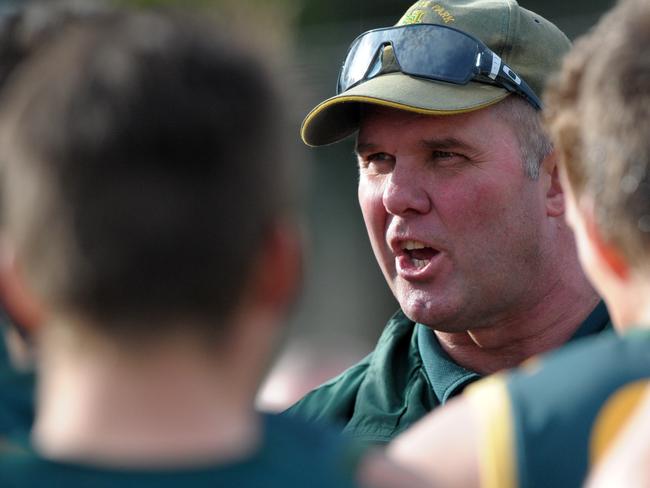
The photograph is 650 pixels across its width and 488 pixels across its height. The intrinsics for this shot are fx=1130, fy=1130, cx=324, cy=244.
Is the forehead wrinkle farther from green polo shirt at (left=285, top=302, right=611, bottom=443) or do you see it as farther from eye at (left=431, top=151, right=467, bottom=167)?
green polo shirt at (left=285, top=302, right=611, bottom=443)

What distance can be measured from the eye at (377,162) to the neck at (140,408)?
1.95m

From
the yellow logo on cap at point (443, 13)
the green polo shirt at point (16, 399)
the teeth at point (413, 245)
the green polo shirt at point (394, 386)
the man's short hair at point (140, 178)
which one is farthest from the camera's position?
the yellow logo on cap at point (443, 13)

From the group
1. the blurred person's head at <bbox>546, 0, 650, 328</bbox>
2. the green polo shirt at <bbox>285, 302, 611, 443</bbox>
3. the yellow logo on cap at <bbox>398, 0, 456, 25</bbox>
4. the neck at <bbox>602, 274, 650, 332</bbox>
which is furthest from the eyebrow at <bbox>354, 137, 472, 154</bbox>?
the neck at <bbox>602, 274, 650, 332</bbox>

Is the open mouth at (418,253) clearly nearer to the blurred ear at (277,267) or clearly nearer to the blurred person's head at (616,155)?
the blurred person's head at (616,155)

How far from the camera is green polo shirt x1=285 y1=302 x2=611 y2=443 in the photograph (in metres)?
3.10

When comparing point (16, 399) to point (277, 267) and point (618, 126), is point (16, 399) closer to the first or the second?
point (277, 267)

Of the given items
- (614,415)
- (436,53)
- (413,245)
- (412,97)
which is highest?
(436,53)

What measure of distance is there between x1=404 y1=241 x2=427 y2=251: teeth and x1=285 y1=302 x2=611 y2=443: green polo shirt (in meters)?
0.27

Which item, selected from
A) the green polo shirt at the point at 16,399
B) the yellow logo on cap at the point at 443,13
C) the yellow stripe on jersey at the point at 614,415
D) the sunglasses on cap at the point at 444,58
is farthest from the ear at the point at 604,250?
the yellow logo on cap at the point at 443,13

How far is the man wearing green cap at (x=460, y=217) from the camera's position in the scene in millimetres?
3162

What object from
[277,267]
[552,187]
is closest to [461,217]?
[552,187]

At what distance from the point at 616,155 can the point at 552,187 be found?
160cm

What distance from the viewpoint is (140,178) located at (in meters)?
1.32

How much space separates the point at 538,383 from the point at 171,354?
0.56 m
